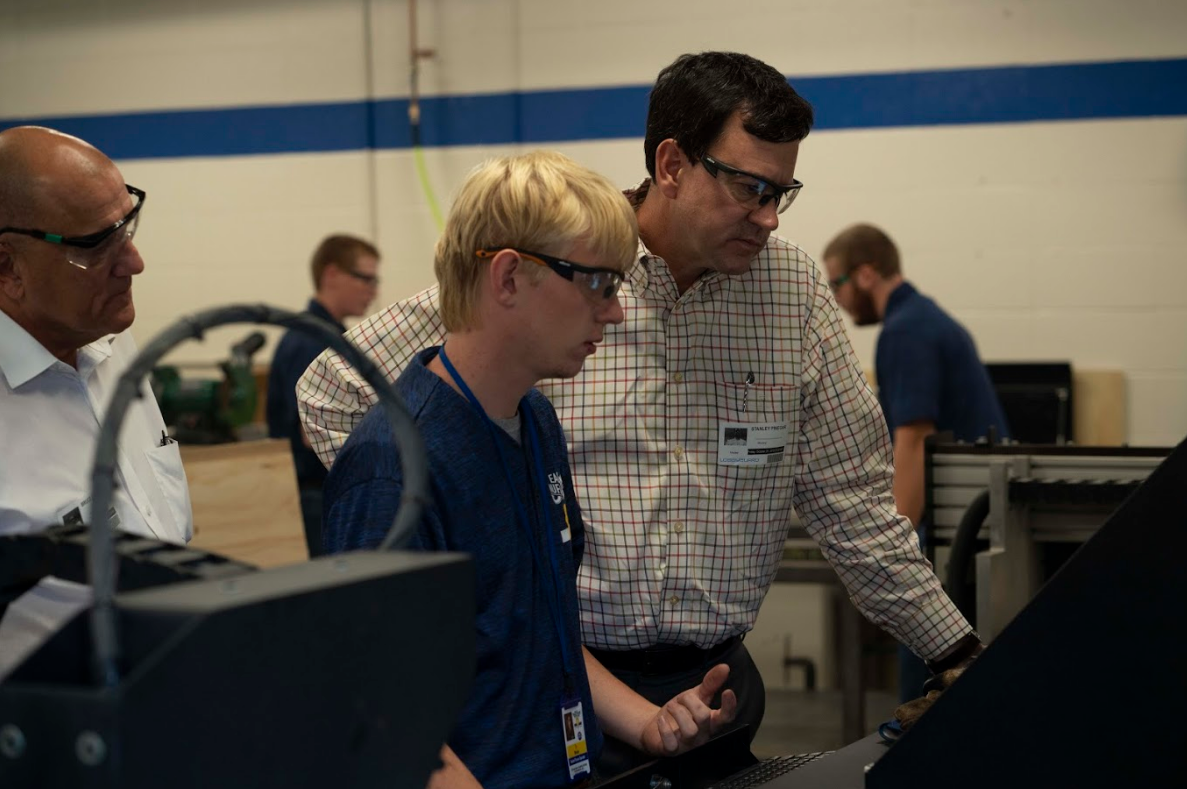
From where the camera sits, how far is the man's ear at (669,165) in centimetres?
165

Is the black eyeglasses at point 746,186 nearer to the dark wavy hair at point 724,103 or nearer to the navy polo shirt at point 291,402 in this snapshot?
the dark wavy hair at point 724,103

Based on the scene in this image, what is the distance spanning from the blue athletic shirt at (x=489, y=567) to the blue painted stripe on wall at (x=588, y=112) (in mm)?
3944

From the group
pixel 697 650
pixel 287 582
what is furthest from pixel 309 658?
pixel 697 650

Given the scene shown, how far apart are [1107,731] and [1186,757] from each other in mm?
57

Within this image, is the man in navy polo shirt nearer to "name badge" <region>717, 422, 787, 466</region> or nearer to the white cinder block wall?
the white cinder block wall

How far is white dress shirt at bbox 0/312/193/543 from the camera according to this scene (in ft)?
4.29

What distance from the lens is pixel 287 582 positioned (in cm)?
60

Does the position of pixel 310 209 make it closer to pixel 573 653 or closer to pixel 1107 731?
pixel 573 653

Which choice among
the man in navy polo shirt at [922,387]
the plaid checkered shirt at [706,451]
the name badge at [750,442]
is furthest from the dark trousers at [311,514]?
the name badge at [750,442]

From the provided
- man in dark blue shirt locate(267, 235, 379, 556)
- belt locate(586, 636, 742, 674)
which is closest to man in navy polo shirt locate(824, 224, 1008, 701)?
man in dark blue shirt locate(267, 235, 379, 556)

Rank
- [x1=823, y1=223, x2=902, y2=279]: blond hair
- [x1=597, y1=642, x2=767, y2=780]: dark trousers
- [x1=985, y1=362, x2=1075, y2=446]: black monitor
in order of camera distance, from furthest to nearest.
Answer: [x1=985, y1=362, x2=1075, y2=446]: black monitor
[x1=823, y1=223, x2=902, y2=279]: blond hair
[x1=597, y1=642, x2=767, y2=780]: dark trousers

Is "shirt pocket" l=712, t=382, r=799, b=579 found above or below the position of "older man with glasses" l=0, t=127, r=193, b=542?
below

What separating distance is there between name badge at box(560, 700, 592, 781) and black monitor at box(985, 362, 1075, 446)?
11.4 feet

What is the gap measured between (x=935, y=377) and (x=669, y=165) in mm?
2171
